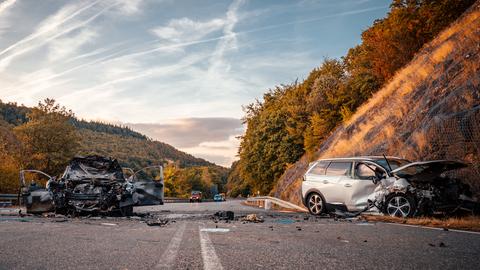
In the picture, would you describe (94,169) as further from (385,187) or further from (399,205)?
(399,205)

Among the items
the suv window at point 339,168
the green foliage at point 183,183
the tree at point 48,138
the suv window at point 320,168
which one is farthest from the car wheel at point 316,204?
the green foliage at point 183,183

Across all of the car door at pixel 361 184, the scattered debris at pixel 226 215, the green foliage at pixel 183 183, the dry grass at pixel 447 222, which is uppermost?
the green foliage at pixel 183 183

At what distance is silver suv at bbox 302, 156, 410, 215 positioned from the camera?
13.0 metres

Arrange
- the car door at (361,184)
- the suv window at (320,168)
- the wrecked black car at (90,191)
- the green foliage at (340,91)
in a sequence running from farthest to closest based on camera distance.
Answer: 1. the green foliage at (340,91)
2. the suv window at (320,168)
3. the wrecked black car at (90,191)
4. the car door at (361,184)

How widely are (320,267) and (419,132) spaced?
13.9 meters

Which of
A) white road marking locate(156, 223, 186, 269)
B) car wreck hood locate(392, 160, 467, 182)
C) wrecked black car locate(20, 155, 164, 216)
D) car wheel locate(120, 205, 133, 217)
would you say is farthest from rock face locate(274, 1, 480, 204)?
car wheel locate(120, 205, 133, 217)

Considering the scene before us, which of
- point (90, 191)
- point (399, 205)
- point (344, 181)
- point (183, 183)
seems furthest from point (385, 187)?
point (183, 183)

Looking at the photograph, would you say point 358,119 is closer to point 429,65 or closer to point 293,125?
point 429,65

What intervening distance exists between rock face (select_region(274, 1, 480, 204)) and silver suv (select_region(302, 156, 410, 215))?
2.58 meters

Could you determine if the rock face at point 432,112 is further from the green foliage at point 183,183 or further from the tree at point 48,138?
the green foliage at point 183,183

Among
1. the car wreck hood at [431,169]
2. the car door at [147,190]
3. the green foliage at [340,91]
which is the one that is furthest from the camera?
the green foliage at [340,91]

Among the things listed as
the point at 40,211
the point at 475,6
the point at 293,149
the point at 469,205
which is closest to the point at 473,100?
the point at 469,205

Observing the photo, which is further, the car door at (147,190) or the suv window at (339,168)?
the car door at (147,190)

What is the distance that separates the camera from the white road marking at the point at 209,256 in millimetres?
4644
